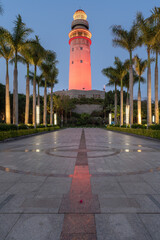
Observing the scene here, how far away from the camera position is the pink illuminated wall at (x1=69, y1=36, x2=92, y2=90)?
78.9m

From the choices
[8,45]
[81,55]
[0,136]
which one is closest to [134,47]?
[8,45]

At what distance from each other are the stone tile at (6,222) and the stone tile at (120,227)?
1.26 m

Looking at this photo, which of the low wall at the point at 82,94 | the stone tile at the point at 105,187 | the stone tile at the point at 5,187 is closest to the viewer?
the stone tile at the point at 105,187

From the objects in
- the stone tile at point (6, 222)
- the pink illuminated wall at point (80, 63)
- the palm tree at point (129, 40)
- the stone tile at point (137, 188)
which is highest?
the pink illuminated wall at point (80, 63)

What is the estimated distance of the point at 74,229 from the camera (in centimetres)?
244

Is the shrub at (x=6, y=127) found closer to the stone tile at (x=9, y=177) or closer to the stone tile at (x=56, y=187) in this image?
the stone tile at (x=9, y=177)

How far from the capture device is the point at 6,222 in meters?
2.65

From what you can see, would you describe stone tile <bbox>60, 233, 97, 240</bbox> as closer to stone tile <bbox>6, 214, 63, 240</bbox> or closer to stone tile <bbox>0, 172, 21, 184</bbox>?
stone tile <bbox>6, 214, 63, 240</bbox>

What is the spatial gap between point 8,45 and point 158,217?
2185 centimetres

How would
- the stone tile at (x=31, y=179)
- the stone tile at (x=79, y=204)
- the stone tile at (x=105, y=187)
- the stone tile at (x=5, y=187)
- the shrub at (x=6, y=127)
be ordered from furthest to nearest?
the shrub at (x=6, y=127)
the stone tile at (x=31, y=179)
the stone tile at (x=5, y=187)
the stone tile at (x=105, y=187)
the stone tile at (x=79, y=204)

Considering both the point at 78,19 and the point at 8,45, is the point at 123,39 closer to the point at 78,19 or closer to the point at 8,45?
the point at 8,45

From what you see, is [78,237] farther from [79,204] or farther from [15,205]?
[15,205]

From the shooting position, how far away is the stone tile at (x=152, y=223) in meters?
2.35

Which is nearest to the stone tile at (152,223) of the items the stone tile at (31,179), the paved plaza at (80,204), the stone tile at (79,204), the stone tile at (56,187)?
the paved plaza at (80,204)
